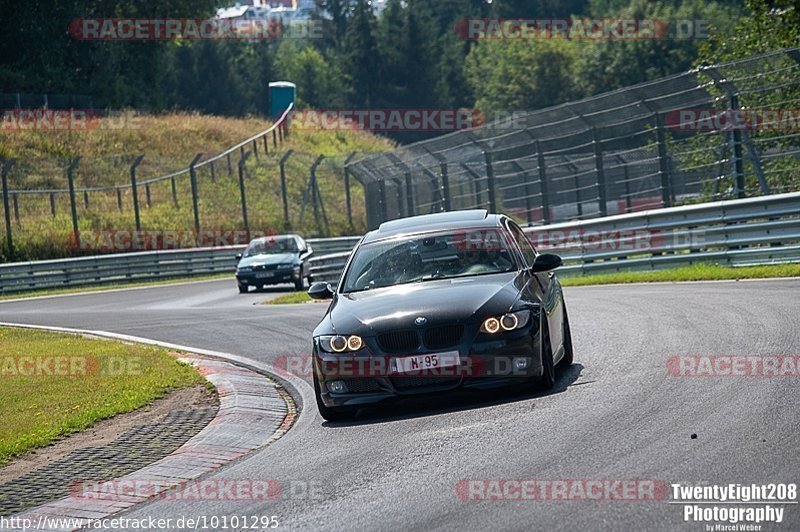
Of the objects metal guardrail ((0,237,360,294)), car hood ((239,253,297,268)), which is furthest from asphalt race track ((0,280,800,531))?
metal guardrail ((0,237,360,294))

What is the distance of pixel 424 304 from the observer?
31.0ft

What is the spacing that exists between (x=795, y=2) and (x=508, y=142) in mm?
6696

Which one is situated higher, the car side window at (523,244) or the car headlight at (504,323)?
the car side window at (523,244)

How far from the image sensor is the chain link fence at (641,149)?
20641 mm

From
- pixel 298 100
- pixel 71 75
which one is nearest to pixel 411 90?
pixel 298 100

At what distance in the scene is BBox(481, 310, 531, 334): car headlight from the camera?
9234 mm

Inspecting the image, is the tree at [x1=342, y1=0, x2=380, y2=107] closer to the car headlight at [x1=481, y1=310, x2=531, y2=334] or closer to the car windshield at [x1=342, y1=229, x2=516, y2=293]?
the car windshield at [x1=342, y1=229, x2=516, y2=293]

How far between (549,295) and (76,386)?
15.9 ft

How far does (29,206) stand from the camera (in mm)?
41000

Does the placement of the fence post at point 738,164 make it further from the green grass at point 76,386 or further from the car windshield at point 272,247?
the car windshield at point 272,247

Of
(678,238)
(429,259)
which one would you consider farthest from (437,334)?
(678,238)

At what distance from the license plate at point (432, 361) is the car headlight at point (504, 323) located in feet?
0.96

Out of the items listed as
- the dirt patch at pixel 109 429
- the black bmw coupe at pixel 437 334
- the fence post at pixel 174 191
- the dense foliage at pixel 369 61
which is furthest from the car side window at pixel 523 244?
the dense foliage at pixel 369 61

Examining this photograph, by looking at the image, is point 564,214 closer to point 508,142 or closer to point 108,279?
point 508,142
